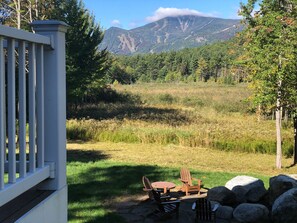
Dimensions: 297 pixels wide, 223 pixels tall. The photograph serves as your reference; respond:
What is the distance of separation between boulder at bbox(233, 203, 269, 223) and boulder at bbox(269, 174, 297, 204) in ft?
2.05

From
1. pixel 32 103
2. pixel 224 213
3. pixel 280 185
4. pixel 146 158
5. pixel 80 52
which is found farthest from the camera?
pixel 80 52

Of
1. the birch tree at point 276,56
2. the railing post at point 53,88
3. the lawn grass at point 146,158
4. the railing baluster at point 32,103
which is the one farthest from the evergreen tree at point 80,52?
the railing baluster at point 32,103

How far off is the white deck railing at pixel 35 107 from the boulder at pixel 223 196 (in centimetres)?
453

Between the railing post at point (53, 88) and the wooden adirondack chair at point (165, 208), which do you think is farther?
the wooden adirondack chair at point (165, 208)

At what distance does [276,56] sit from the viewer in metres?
11.9

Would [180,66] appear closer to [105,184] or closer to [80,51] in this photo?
[80,51]

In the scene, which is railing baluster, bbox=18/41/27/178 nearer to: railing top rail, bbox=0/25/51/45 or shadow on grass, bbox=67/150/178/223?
railing top rail, bbox=0/25/51/45

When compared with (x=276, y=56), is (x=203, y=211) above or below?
below

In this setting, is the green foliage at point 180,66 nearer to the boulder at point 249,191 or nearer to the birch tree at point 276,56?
the birch tree at point 276,56

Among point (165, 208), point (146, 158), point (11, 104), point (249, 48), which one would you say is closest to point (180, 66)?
point (249, 48)

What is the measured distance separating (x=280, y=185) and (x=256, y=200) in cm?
61

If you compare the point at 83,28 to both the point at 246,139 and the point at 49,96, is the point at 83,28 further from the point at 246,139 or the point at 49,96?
the point at 49,96

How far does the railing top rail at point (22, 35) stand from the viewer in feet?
7.04

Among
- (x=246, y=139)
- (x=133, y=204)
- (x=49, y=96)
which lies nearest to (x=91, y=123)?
(x=246, y=139)
